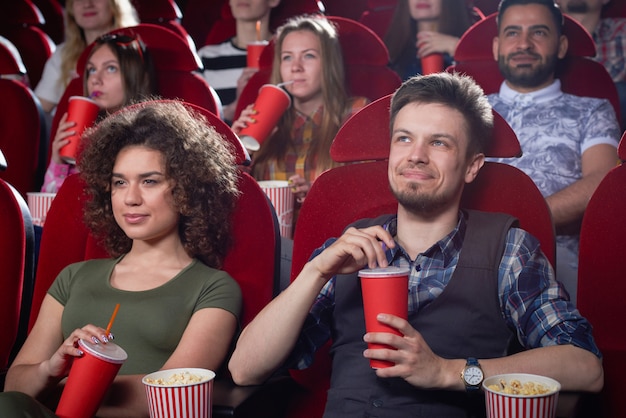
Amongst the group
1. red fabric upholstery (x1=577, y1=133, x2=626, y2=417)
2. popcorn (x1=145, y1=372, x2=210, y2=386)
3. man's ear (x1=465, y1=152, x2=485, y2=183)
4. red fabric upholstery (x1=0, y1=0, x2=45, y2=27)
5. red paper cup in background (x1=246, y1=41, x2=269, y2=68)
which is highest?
red fabric upholstery (x1=0, y1=0, x2=45, y2=27)

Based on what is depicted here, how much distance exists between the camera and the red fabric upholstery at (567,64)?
2.50m

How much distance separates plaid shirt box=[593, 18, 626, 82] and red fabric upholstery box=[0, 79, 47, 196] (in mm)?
2107

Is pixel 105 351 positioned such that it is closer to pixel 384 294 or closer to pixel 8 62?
pixel 384 294

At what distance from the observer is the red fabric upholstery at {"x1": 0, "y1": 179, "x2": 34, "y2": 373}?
72.1 inches

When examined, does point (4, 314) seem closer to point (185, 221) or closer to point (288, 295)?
point (185, 221)

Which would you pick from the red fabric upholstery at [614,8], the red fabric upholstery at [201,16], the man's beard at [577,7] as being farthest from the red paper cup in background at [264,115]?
the red fabric upholstery at [201,16]

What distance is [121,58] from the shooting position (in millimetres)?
2717

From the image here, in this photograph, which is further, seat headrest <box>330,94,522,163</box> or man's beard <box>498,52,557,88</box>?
man's beard <box>498,52,557,88</box>

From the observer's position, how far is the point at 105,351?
1349 millimetres

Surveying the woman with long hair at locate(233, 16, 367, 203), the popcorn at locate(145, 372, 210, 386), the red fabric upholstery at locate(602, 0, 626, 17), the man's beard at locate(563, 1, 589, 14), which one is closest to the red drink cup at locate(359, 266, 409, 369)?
the popcorn at locate(145, 372, 210, 386)

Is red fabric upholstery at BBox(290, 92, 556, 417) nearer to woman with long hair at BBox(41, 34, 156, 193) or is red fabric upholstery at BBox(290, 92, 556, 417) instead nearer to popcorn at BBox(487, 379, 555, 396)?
popcorn at BBox(487, 379, 555, 396)

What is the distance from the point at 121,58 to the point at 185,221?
3.61 feet

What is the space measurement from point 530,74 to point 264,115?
81 centimetres

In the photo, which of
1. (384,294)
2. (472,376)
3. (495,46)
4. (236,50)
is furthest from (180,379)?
(236,50)
